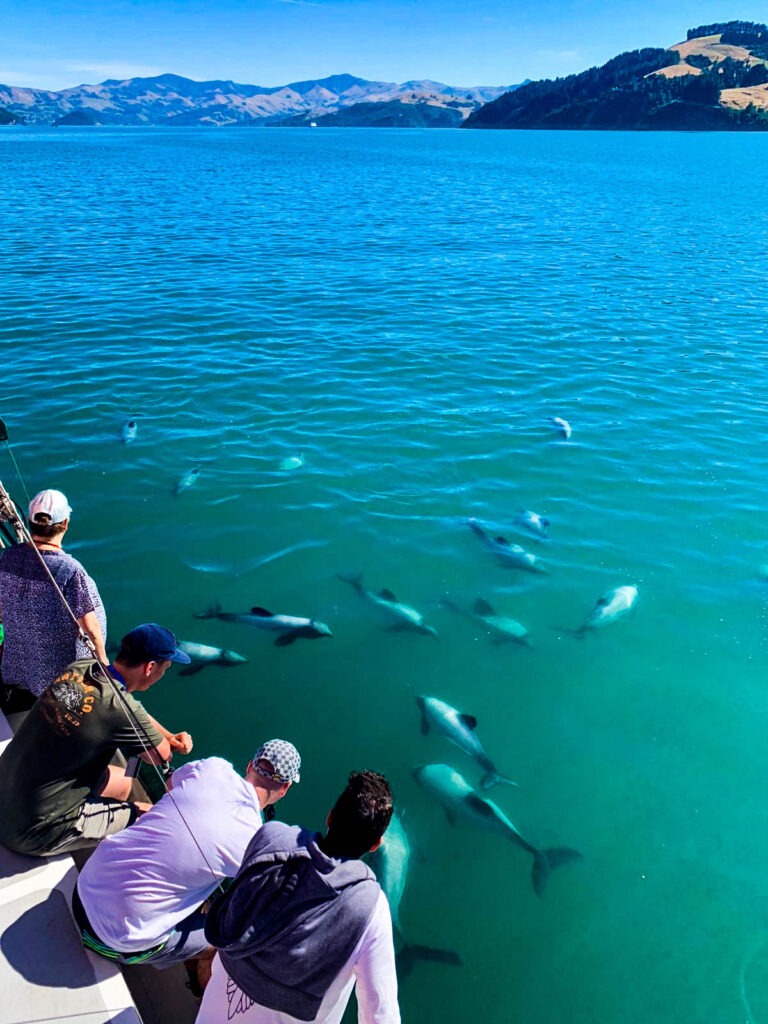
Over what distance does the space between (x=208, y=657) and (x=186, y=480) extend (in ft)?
15.6

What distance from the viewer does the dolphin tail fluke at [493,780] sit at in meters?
7.24

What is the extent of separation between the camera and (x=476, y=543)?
11.1 m

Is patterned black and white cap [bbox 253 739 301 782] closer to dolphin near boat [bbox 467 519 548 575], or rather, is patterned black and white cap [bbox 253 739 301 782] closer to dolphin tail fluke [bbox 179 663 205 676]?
dolphin tail fluke [bbox 179 663 205 676]

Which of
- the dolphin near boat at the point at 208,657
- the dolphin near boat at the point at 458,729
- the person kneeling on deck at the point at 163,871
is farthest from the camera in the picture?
the dolphin near boat at the point at 208,657

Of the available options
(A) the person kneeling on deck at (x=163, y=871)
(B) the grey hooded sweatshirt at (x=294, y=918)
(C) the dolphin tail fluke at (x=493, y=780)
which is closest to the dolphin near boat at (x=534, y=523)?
(C) the dolphin tail fluke at (x=493, y=780)

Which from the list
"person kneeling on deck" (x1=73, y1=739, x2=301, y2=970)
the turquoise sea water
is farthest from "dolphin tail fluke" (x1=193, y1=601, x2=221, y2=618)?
"person kneeling on deck" (x1=73, y1=739, x2=301, y2=970)

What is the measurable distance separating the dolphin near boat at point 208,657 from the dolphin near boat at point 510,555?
4191mm

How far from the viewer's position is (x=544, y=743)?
7770 millimetres

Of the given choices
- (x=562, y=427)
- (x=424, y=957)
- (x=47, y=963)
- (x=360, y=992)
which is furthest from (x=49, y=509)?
(x=562, y=427)

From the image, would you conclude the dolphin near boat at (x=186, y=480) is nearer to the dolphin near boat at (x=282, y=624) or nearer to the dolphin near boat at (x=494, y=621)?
the dolphin near boat at (x=282, y=624)

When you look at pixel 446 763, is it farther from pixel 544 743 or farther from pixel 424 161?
pixel 424 161

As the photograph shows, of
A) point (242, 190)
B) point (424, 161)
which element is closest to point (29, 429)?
point (242, 190)

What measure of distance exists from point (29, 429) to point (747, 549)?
13.3m

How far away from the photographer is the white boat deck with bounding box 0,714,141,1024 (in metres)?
3.78
